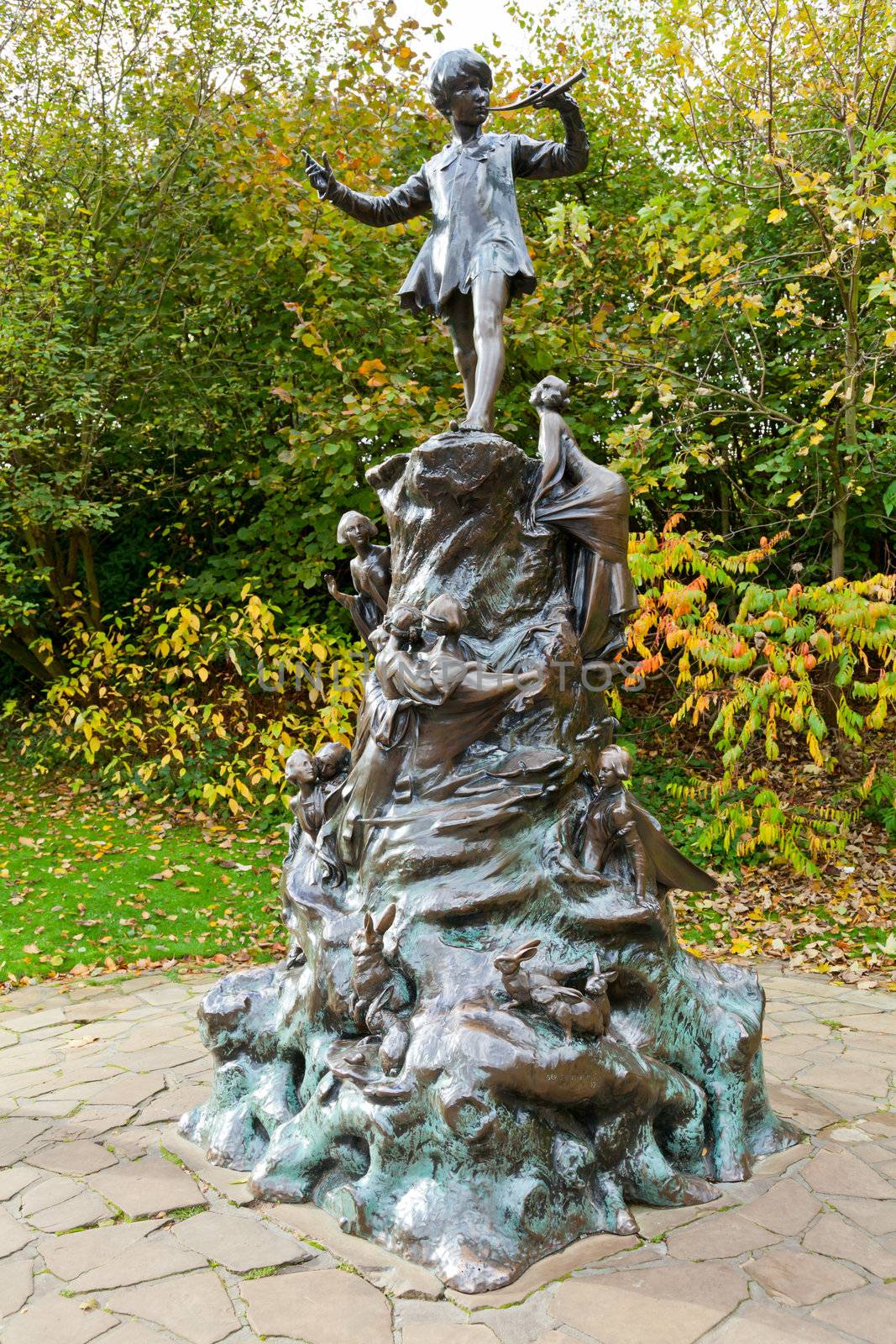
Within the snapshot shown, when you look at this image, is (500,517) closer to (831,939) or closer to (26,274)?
(831,939)

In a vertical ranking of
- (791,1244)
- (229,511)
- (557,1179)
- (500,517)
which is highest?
(229,511)

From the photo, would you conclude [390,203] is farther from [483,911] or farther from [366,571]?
[483,911]

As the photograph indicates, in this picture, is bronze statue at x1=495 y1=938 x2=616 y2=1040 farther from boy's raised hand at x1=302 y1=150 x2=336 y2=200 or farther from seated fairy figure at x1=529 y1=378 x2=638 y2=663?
boy's raised hand at x1=302 y1=150 x2=336 y2=200

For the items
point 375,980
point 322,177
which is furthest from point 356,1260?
point 322,177

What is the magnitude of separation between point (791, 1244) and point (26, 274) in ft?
30.0

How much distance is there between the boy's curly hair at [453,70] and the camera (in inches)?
173

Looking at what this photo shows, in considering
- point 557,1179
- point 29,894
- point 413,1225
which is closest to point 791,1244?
point 557,1179

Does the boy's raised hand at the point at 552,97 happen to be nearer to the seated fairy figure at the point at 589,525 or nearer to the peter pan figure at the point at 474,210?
the peter pan figure at the point at 474,210

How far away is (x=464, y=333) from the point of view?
15.4ft

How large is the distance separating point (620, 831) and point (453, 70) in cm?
309

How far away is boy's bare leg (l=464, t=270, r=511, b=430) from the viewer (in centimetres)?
428

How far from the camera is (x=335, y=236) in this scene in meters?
8.55

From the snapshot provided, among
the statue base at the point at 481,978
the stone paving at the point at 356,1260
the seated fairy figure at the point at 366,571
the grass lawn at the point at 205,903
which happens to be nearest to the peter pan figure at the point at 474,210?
the statue base at the point at 481,978

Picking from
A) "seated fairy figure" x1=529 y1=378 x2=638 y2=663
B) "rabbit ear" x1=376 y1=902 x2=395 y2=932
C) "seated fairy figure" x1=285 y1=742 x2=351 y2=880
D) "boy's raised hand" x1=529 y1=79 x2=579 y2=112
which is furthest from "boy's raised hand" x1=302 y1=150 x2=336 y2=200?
"rabbit ear" x1=376 y1=902 x2=395 y2=932
